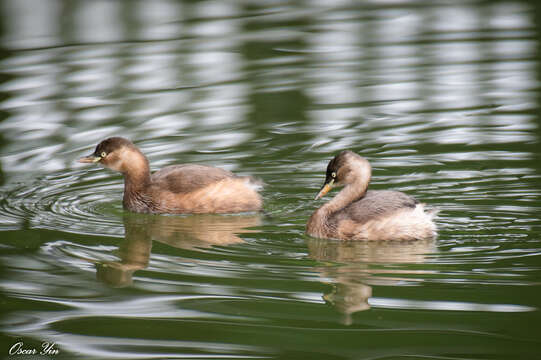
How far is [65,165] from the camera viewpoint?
1031 centimetres

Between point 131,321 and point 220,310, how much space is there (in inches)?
21.7

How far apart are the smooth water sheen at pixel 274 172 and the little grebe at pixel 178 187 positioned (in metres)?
0.14

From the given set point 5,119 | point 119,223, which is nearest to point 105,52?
point 5,119

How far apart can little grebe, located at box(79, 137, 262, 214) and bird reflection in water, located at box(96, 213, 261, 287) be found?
0.29ft

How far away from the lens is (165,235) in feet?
26.9

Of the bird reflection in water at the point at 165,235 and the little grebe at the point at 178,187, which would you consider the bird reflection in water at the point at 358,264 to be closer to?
the bird reflection in water at the point at 165,235

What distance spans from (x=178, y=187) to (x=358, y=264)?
2.36 meters

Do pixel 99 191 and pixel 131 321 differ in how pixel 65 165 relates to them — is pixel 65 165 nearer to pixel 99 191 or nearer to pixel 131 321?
pixel 99 191

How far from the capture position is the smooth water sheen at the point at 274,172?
5.90m
